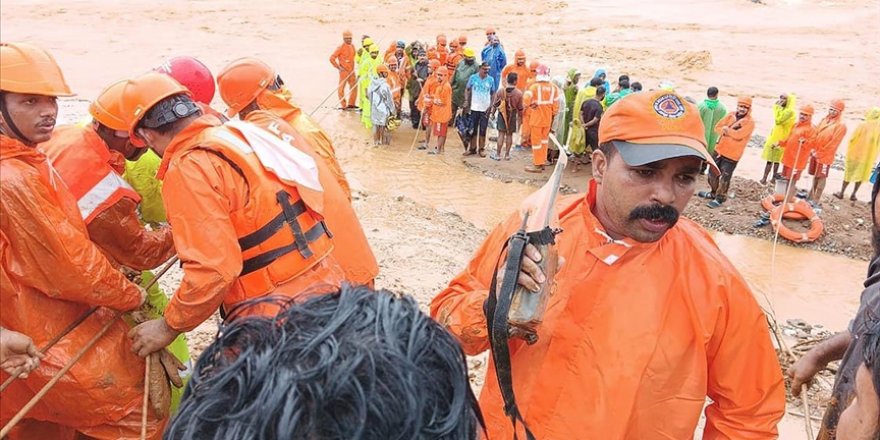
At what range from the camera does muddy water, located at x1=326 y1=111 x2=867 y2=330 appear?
8.31 metres

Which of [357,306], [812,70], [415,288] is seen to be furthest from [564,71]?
[357,306]

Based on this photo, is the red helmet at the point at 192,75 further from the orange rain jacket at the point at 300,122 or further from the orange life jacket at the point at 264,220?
the orange life jacket at the point at 264,220

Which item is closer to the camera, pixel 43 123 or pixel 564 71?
pixel 43 123

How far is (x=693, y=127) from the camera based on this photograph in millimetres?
2068

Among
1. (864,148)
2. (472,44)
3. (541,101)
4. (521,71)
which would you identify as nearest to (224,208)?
(541,101)

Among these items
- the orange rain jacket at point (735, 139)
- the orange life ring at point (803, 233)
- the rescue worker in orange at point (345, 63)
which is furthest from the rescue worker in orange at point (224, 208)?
the rescue worker in orange at point (345, 63)

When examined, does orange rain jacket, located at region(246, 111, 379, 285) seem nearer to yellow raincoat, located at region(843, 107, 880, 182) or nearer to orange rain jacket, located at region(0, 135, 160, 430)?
orange rain jacket, located at region(0, 135, 160, 430)

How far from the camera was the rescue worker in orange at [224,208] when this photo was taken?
2.56 metres

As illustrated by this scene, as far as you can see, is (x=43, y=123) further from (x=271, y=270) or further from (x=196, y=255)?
(x=271, y=270)

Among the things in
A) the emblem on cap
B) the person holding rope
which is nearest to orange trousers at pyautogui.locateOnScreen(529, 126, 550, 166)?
the person holding rope

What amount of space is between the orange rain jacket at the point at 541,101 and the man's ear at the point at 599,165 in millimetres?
9719

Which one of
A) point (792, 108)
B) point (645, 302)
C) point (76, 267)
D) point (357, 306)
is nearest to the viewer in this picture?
point (357, 306)

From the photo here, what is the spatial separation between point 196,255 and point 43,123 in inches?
35.3

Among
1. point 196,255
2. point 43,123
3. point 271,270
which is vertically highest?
point 43,123
